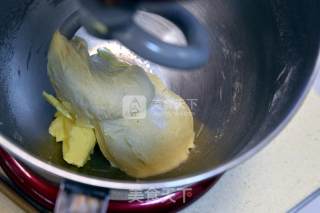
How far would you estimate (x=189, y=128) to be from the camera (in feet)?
2.00

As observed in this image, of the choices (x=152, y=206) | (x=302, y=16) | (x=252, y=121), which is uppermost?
(x=302, y=16)

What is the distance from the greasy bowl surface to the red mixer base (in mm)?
17

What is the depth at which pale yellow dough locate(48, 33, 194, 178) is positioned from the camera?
1.90 feet

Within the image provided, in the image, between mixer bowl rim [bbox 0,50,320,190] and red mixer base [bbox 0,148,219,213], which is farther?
red mixer base [bbox 0,148,219,213]

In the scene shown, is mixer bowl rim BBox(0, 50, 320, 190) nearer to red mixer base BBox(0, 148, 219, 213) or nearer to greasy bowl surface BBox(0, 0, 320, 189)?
greasy bowl surface BBox(0, 0, 320, 189)

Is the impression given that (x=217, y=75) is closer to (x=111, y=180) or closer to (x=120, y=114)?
(x=120, y=114)

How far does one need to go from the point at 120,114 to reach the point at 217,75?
16cm

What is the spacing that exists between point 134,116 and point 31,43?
18cm

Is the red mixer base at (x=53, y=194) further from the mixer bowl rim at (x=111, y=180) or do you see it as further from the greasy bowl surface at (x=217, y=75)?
the mixer bowl rim at (x=111, y=180)

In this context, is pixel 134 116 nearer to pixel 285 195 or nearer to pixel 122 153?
pixel 122 153

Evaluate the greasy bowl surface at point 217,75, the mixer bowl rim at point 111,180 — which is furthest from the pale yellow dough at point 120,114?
the mixer bowl rim at point 111,180

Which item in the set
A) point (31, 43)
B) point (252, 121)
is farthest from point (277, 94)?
point (31, 43)

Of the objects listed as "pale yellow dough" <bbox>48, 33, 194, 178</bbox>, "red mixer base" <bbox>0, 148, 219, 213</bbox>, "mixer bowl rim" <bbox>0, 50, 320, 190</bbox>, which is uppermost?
"mixer bowl rim" <bbox>0, 50, 320, 190</bbox>

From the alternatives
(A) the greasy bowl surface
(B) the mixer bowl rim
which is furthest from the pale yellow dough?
(B) the mixer bowl rim
